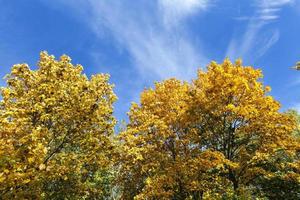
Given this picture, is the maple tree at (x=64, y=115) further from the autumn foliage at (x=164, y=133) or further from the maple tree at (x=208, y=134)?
the maple tree at (x=208, y=134)

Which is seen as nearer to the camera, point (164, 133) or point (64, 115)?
point (64, 115)

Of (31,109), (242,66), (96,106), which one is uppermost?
(242,66)

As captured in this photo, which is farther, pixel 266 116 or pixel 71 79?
pixel 266 116

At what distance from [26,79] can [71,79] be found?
2643 mm

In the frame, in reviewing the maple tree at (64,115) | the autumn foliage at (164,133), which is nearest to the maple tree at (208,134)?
the autumn foliage at (164,133)

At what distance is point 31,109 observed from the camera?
19109mm

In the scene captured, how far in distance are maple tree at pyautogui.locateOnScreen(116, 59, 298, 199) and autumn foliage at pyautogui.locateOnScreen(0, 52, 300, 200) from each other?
0.26ft

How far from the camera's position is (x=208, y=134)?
2911cm

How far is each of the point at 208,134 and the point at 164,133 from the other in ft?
12.0

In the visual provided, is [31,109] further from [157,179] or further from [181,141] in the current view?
[181,141]

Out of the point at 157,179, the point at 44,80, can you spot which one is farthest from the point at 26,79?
the point at 157,179

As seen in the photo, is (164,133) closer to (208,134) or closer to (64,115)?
(208,134)

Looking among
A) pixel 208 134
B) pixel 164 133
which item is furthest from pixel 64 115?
pixel 208 134

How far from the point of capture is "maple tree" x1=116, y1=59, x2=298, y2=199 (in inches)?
1072
